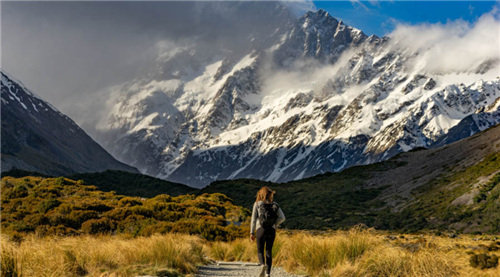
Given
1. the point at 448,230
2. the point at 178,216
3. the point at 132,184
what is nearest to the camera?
the point at 178,216

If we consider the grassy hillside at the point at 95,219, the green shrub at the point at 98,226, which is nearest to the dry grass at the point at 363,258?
the grassy hillside at the point at 95,219

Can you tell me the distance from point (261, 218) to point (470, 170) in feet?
261

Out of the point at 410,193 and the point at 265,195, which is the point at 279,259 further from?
the point at 410,193

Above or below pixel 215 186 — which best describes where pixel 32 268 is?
below

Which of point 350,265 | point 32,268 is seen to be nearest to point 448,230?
point 350,265

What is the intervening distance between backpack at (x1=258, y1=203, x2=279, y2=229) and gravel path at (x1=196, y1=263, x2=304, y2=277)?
276cm

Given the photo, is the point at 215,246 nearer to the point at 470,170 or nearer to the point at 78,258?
the point at 78,258

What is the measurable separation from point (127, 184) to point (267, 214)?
116 m

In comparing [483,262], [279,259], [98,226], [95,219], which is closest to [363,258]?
[483,262]

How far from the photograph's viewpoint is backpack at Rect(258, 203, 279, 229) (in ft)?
41.5

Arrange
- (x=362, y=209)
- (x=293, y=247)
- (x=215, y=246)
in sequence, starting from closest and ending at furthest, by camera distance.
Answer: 1. (x=293, y=247)
2. (x=215, y=246)
3. (x=362, y=209)

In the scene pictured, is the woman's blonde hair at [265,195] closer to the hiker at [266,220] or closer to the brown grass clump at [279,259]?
the hiker at [266,220]

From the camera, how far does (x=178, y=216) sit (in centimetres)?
3703

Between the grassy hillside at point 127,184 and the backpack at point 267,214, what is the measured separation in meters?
99.1
